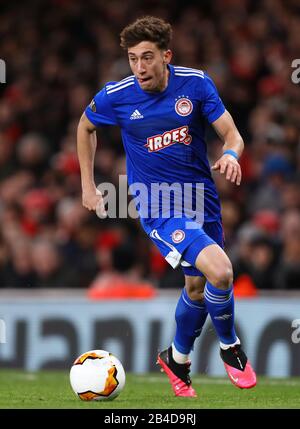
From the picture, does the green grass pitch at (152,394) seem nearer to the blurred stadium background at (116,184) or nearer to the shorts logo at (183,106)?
the blurred stadium background at (116,184)

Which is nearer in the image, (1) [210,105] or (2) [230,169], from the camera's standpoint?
(2) [230,169]

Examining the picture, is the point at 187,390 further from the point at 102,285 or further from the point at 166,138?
the point at 102,285

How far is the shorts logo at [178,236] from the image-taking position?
261 inches

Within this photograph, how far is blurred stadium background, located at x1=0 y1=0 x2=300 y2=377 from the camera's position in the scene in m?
10.1

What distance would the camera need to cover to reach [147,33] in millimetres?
6621

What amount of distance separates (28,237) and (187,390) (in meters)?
5.45

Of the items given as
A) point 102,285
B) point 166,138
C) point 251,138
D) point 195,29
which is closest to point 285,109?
point 251,138

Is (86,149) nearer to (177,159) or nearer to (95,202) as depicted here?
(95,202)

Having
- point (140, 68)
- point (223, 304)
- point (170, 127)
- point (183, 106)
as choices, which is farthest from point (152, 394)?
point (140, 68)

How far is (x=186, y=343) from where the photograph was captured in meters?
7.13

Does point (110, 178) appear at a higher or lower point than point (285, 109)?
lower

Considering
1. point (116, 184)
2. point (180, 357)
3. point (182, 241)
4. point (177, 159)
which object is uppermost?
point (177, 159)

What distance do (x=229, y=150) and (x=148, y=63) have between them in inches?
29.0

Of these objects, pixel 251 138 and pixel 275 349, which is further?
pixel 251 138
